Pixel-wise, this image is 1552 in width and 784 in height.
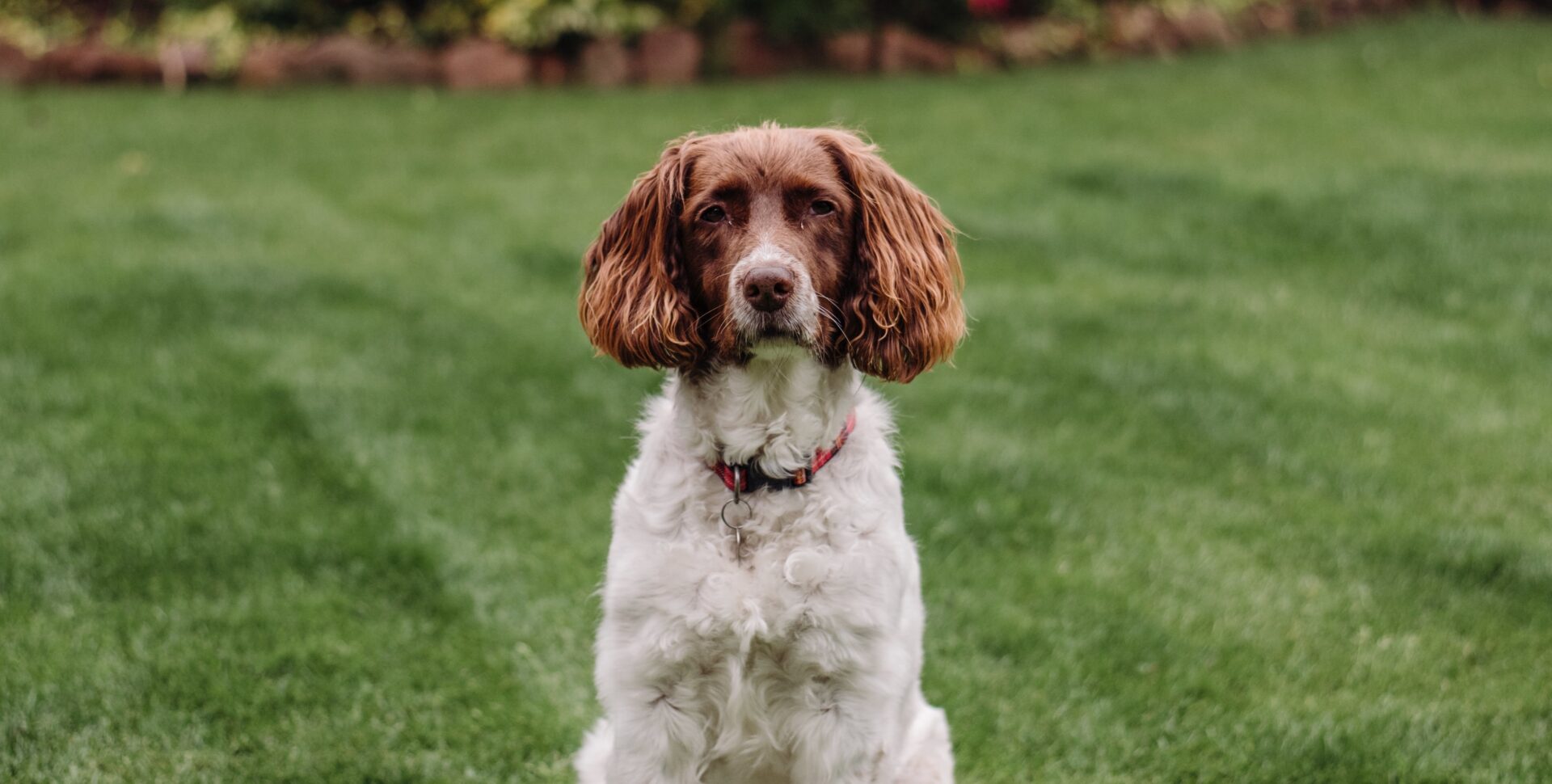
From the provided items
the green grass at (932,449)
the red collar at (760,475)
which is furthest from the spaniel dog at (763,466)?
the green grass at (932,449)

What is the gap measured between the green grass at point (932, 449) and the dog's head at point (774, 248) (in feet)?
4.72

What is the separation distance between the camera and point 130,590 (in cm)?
450

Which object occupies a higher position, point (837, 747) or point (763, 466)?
point (763, 466)

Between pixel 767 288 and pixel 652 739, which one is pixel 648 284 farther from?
pixel 652 739

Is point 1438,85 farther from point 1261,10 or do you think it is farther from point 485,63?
point 485,63

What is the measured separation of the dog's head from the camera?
307cm

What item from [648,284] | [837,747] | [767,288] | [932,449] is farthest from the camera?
[932,449]

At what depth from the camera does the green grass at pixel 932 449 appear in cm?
404

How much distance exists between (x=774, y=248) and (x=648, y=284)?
0.35 meters

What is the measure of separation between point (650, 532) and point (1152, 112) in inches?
346

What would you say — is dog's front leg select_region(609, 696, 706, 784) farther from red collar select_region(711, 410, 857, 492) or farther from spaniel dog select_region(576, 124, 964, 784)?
red collar select_region(711, 410, 857, 492)

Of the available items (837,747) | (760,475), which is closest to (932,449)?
(760,475)

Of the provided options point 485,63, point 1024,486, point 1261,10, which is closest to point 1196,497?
point 1024,486

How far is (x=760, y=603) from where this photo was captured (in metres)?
2.97
